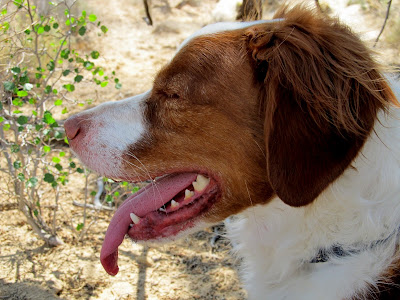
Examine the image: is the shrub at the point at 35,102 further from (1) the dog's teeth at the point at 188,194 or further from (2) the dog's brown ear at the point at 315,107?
(2) the dog's brown ear at the point at 315,107

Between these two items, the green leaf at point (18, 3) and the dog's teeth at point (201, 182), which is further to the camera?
the green leaf at point (18, 3)

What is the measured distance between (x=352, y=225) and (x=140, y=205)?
3.40ft

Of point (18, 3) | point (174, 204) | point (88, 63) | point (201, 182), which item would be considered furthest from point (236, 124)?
point (18, 3)

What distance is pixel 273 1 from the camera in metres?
9.88

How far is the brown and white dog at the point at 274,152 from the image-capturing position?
177cm

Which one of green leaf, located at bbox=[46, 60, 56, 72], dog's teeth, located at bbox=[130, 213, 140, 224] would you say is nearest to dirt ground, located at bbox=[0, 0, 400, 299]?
green leaf, located at bbox=[46, 60, 56, 72]

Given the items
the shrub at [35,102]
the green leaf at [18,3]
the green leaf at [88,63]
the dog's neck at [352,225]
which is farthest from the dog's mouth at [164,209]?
the green leaf at [18,3]

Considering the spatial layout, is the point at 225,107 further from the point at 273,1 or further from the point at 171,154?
the point at 273,1

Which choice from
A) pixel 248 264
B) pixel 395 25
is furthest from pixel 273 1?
pixel 248 264

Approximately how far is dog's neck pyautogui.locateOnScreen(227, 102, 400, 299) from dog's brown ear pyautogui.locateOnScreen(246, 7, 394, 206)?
129 millimetres

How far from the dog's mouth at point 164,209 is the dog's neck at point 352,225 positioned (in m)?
0.32

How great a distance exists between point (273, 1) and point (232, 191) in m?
8.72

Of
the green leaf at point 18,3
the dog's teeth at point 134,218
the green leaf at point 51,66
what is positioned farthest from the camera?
the green leaf at point 51,66

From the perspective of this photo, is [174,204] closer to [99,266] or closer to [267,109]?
[267,109]
